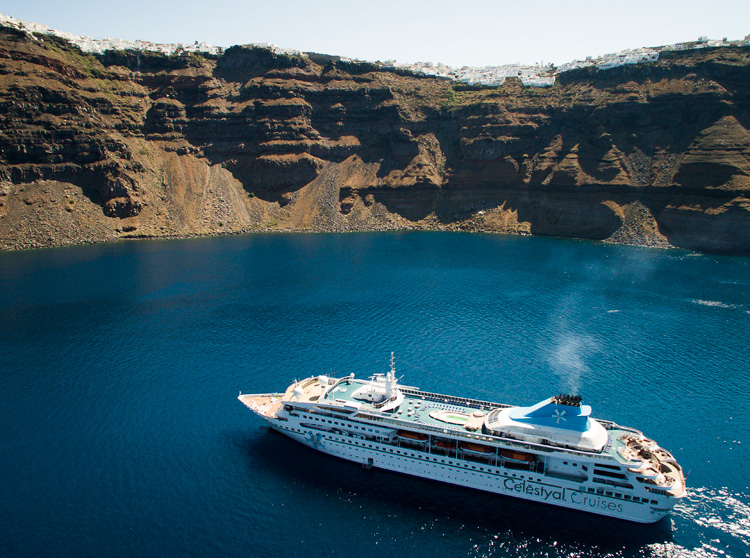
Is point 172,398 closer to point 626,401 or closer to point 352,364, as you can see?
point 352,364

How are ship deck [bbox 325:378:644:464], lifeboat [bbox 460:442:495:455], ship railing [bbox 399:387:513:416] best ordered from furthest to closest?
ship railing [bbox 399:387:513:416] → lifeboat [bbox 460:442:495:455] → ship deck [bbox 325:378:644:464]

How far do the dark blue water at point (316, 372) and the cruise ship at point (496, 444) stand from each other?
5.30 feet

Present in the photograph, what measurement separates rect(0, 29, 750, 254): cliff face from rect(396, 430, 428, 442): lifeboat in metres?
129

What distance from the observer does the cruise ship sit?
3784 centimetres

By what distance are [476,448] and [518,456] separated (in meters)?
3.61

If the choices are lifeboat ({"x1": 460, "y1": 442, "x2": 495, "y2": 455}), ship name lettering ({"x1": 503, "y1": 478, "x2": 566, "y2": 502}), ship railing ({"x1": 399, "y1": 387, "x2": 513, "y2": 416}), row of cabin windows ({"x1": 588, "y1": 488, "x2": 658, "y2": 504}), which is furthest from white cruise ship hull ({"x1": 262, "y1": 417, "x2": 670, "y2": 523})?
ship railing ({"x1": 399, "y1": 387, "x2": 513, "y2": 416})

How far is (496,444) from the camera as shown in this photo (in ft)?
133

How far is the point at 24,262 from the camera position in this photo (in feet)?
382

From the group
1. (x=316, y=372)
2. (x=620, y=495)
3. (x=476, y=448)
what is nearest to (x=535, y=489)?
(x=476, y=448)

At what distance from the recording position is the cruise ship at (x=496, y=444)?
37.8 meters

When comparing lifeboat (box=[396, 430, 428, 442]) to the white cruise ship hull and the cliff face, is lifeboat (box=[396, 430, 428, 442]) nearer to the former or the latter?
the white cruise ship hull

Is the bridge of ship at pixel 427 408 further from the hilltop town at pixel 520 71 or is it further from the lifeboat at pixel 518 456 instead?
the hilltop town at pixel 520 71

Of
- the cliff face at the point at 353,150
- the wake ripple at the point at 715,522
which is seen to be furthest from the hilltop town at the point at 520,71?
the wake ripple at the point at 715,522

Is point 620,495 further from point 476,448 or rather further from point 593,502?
point 476,448
